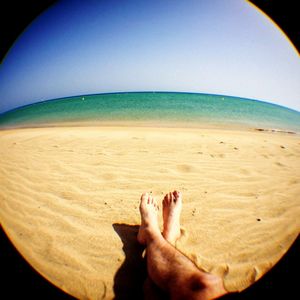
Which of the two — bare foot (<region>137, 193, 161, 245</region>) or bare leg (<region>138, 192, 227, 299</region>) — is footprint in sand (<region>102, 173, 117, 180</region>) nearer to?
bare foot (<region>137, 193, 161, 245</region>)

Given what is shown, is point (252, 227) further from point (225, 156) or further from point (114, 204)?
point (225, 156)

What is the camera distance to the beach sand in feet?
5.17

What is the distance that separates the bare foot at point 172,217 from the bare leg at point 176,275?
6.8 inches

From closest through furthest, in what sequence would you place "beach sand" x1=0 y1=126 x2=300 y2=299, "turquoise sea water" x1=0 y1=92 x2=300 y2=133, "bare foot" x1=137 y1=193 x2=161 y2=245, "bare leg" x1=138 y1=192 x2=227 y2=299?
"bare leg" x1=138 y1=192 x2=227 y2=299
"beach sand" x1=0 y1=126 x2=300 y2=299
"bare foot" x1=137 y1=193 x2=161 y2=245
"turquoise sea water" x1=0 y1=92 x2=300 y2=133

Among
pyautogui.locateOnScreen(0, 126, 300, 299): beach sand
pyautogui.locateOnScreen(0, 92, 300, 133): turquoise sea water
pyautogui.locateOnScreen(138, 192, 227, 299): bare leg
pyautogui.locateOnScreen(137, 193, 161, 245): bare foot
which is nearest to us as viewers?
pyautogui.locateOnScreen(138, 192, 227, 299): bare leg

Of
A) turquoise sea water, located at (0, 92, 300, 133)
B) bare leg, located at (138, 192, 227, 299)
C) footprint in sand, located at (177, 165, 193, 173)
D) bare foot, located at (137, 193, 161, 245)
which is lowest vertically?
bare leg, located at (138, 192, 227, 299)

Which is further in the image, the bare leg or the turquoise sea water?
the turquoise sea water

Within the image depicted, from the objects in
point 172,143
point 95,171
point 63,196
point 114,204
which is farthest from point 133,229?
point 172,143

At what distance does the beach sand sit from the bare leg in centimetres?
20

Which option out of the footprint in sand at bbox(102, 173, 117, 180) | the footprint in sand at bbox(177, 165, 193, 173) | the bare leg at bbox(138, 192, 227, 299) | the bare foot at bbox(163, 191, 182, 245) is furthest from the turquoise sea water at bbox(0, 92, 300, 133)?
the bare leg at bbox(138, 192, 227, 299)

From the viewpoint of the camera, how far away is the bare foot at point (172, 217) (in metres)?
1.82

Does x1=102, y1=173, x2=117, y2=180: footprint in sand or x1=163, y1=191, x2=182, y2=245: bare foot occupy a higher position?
x1=102, y1=173, x2=117, y2=180: footprint in sand

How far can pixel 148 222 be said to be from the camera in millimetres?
1873

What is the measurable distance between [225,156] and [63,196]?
3.22 m
